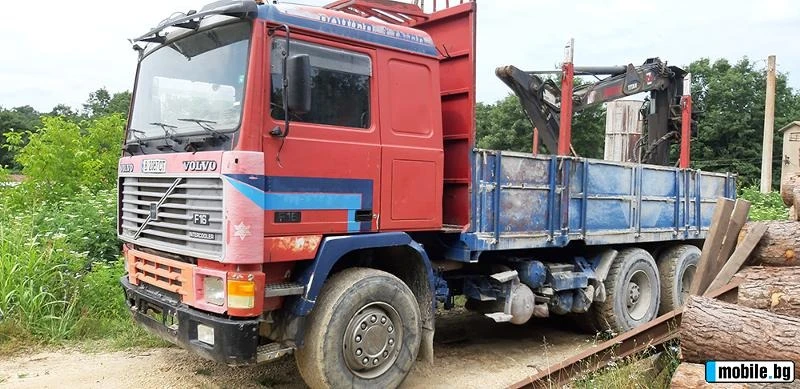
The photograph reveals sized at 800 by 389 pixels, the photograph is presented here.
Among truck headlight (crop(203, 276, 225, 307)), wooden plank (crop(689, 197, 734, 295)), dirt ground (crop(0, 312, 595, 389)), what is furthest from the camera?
wooden plank (crop(689, 197, 734, 295))

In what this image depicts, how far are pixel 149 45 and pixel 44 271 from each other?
303 centimetres

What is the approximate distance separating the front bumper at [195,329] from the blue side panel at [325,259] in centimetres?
34

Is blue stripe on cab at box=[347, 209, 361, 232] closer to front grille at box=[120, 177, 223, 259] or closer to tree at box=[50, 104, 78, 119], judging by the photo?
front grille at box=[120, 177, 223, 259]

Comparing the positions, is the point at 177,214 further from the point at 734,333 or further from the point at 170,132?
the point at 734,333

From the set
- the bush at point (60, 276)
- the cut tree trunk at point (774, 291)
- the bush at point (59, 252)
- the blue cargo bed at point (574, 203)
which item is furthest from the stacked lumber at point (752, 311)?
the bush at point (60, 276)

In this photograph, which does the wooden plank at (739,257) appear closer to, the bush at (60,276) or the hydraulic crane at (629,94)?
the hydraulic crane at (629,94)

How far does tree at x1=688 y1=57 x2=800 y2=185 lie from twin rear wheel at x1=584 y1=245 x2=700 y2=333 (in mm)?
25756

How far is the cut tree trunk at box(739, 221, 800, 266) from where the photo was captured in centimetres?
486

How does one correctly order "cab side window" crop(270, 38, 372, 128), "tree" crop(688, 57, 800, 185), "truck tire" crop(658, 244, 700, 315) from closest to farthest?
1. "cab side window" crop(270, 38, 372, 128)
2. "truck tire" crop(658, 244, 700, 315)
3. "tree" crop(688, 57, 800, 185)

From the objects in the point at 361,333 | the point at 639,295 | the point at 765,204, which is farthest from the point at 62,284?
the point at 765,204

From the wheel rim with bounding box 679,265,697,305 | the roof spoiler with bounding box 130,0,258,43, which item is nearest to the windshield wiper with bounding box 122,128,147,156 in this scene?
the roof spoiler with bounding box 130,0,258,43

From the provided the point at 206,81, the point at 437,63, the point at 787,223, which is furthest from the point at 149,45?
the point at 787,223

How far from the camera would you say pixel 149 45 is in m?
5.11

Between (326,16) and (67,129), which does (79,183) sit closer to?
(67,129)
